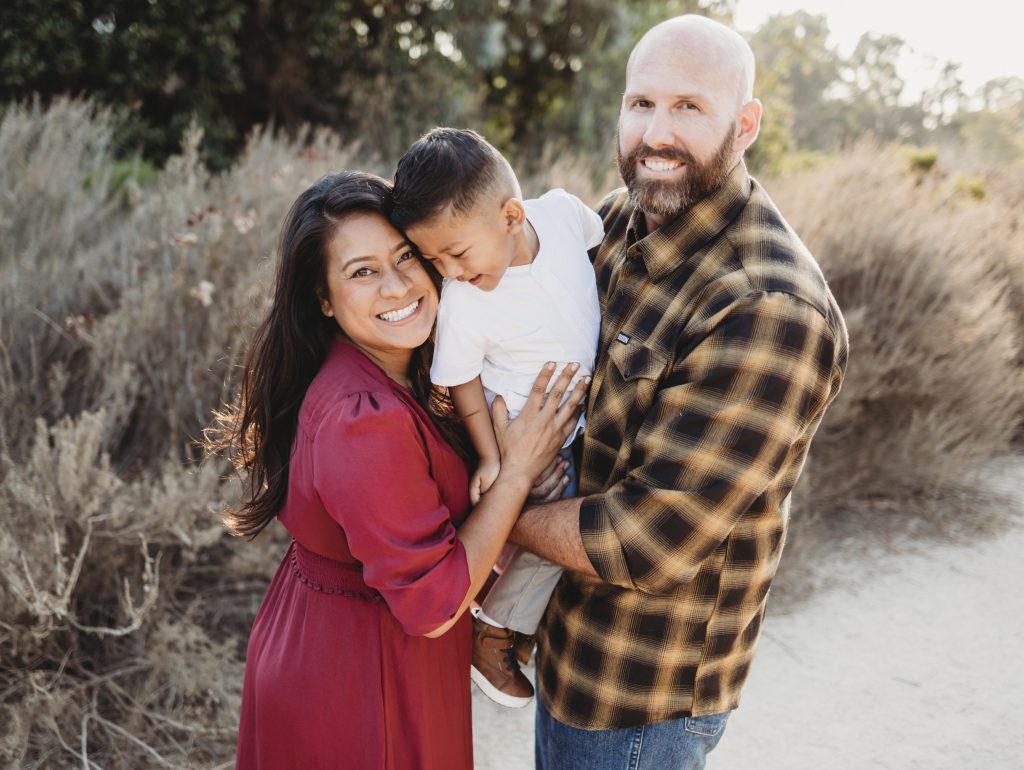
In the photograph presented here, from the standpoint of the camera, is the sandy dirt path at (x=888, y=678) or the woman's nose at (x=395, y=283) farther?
the sandy dirt path at (x=888, y=678)

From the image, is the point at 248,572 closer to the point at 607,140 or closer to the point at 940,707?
the point at 940,707

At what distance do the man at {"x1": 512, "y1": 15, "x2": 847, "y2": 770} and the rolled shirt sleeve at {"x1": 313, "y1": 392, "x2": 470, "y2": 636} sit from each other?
29 centimetres

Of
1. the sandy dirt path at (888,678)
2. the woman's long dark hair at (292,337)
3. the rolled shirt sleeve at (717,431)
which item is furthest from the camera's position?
the sandy dirt path at (888,678)

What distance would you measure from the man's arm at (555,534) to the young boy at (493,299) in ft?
0.44

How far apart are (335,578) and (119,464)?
2.70 metres

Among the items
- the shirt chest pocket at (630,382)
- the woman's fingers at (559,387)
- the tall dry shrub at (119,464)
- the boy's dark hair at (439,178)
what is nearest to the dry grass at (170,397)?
the tall dry shrub at (119,464)

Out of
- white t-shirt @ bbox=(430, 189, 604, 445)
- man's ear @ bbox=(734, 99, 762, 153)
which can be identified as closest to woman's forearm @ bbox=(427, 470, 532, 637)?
white t-shirt @ bbox=(430, 189, 604, 445)

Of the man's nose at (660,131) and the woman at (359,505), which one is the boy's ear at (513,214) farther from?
the man's nose at (660,131)

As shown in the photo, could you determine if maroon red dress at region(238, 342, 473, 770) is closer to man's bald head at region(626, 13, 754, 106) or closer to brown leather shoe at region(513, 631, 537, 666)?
brown leather shoe at region(513, 631, 537, 666)

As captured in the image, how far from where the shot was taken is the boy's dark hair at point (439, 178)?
200 cm

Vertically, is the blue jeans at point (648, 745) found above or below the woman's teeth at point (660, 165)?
below

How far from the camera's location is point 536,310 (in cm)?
217

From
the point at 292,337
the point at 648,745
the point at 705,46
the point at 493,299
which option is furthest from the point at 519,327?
the point at 648,745

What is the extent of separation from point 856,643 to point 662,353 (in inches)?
131
